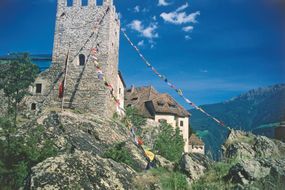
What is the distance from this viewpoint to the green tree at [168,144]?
68.9ft

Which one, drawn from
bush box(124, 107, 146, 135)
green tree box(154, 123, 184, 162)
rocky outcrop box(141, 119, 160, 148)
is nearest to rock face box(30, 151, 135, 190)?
green tree box(154, 123, 184, 162)

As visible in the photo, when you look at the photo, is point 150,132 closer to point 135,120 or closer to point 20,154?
point 135,120

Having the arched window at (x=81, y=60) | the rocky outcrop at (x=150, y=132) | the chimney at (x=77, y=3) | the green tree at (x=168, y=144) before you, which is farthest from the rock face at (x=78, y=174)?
the rocky outcrop at (x=150, y=132)

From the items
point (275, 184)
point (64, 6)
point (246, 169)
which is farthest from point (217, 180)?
point (64, 6)

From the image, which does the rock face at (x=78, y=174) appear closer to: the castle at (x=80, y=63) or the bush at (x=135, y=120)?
the castle at (x=80, y=63)

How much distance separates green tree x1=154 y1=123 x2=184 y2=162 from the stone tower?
14.1 ft

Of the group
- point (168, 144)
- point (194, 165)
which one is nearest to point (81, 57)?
point (168, 144)

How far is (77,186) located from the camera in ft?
14.5

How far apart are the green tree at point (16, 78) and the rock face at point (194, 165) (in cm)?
1575

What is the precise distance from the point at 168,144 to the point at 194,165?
17.5m

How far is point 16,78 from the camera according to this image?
2188 centimetres

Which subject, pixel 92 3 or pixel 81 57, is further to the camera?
pixel 92 3

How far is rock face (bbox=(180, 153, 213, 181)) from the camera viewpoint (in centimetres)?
547

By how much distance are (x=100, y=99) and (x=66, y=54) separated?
3644mm
